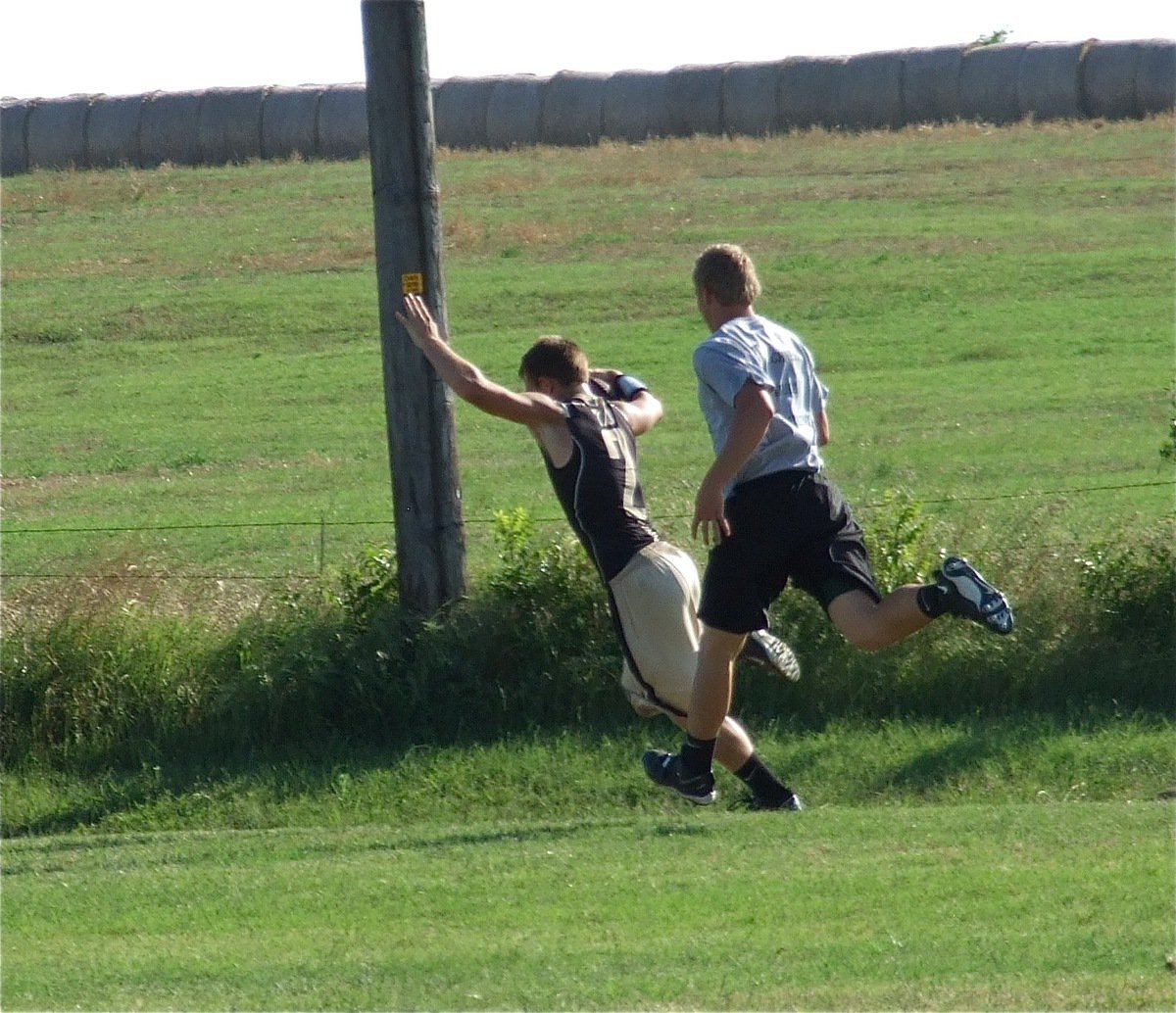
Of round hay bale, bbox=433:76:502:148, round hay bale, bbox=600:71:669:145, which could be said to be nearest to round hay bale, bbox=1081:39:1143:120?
round hay bale, bbox=600:71:669:145

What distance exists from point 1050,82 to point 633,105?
8.97 metres

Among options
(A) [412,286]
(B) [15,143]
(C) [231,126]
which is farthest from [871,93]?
(A) [412,286]

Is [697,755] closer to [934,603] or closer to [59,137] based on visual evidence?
[934,603]

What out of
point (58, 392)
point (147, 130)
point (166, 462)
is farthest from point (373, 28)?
point (147, 130)

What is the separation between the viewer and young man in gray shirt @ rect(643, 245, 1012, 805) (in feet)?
22.3

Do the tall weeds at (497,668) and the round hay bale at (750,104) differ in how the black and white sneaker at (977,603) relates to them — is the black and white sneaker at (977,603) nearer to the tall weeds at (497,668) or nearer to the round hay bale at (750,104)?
the tall weeds at (497,668)

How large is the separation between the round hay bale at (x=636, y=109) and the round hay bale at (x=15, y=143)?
1359 centimetres

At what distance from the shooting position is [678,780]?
7.26 metres

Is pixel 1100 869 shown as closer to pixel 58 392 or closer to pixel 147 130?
pixel 58 392

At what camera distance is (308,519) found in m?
13.9

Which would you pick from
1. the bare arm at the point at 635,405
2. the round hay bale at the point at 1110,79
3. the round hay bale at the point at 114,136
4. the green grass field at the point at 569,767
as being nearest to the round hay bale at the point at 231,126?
the round hay bale at the point at 114,136

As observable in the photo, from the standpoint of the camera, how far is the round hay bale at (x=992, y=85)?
3862cm

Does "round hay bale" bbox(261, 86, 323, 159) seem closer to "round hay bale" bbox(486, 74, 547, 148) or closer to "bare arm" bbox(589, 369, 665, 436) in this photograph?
"round hay bale" bbox(486, 74, 547, 148)

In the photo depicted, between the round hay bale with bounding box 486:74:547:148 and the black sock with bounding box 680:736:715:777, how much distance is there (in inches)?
1401
